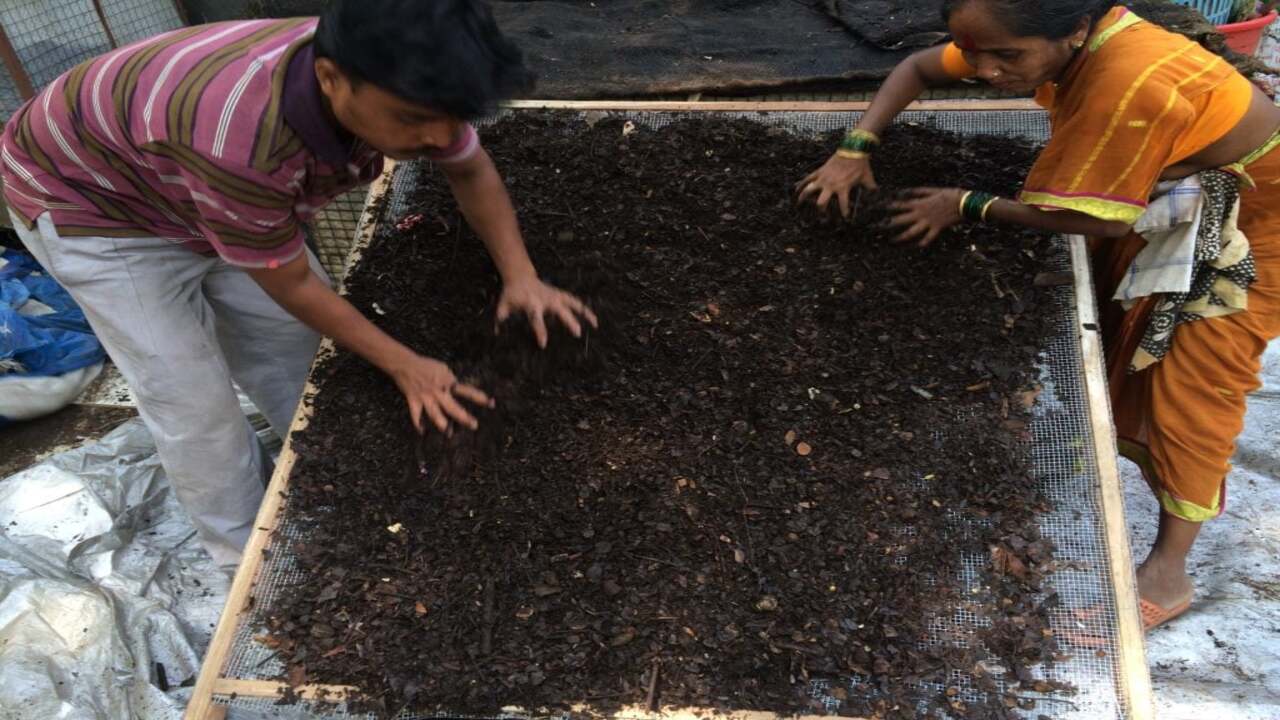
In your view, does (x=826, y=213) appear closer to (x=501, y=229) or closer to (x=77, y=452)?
(x=501, y=229)

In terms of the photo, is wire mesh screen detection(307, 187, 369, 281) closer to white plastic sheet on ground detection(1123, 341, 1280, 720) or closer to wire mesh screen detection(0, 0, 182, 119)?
wire mesh screen detection(0, 0, 182, 119)

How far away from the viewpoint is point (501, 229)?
189 centimetres

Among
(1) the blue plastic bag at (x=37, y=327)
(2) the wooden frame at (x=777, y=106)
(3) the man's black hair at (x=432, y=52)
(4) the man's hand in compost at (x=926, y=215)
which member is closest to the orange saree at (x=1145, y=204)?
(4) the man's hand in compost at (x=926, y=215)

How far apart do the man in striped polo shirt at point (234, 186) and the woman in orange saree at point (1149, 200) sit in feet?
2.88

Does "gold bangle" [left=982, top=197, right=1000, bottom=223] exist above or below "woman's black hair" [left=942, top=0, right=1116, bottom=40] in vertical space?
below

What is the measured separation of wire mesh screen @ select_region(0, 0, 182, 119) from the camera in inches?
131

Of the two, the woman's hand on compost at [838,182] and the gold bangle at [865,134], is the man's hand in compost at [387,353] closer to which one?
the woman's hand on compost at [838,182]

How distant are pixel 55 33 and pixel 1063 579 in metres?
3.95

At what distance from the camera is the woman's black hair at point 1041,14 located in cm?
148

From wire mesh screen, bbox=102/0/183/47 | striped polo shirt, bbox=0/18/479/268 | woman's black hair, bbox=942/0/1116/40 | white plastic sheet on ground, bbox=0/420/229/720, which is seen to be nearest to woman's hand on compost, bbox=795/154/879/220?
woman's black hair, bbox=942/0/1116/40

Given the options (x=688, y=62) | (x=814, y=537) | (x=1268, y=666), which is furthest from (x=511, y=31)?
(x=1268, y=666)

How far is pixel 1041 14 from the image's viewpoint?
149cm

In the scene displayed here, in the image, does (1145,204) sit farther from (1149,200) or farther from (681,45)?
(681,45)

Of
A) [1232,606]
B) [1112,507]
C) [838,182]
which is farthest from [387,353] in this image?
[1232,606]
